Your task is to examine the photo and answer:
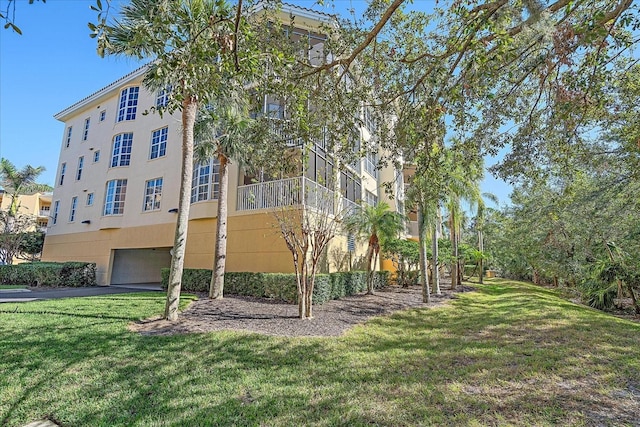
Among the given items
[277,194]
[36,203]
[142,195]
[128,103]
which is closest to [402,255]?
[277,194]

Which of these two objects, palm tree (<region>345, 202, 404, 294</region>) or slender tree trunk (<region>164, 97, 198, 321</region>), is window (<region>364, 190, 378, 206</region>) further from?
slender tree trunk (<region>164, 97, 198, 321</region>)

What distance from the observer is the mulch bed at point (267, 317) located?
7577mm

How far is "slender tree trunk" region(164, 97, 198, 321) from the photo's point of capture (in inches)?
328

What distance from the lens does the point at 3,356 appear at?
17.9 feet

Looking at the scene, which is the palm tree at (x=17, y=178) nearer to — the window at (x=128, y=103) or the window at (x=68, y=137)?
the window at (x=68, y=137)

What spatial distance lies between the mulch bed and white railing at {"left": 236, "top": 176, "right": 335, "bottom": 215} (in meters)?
3.53

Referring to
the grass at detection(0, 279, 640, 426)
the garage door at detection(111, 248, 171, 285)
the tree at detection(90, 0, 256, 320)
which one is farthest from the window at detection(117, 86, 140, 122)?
the tree at detection(90, 0, 256, 320)

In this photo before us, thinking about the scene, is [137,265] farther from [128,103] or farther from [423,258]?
[423,258]

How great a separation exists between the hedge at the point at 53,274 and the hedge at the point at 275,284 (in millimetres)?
7009

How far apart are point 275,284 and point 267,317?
2.62m

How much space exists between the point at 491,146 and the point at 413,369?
526 centimetres

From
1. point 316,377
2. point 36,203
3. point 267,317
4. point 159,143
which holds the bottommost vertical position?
point 316,377

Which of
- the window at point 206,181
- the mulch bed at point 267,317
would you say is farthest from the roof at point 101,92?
the mulch bed at point 267,317

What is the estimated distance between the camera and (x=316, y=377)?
4.95 m
